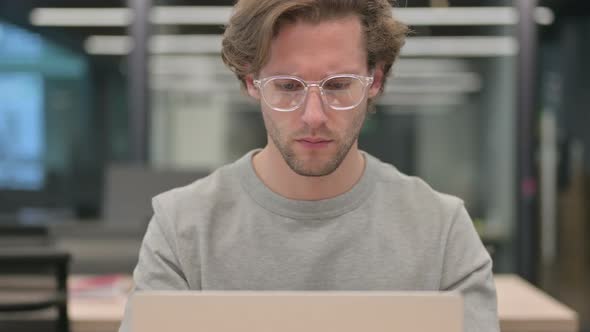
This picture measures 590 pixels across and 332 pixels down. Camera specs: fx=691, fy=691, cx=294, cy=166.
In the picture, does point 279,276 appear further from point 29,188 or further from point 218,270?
point 29,188

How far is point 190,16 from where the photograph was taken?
428 cm

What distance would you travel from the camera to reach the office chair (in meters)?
1.60

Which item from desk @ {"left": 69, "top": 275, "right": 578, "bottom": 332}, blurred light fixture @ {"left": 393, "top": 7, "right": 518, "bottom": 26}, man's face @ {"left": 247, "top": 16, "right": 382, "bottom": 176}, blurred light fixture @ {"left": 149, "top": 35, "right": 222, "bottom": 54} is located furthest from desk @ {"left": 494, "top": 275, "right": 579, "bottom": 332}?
blurred light fixture @ {"left": 149, "top": 35, "right": 222, "bottom": 54}

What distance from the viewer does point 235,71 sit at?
1.34 meters

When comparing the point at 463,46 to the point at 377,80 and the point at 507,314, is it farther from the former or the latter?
the point at 377,80

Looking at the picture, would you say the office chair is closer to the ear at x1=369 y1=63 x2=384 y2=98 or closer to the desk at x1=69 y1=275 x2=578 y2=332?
the desk at x1=69 y1=275 x2=578 y2=332

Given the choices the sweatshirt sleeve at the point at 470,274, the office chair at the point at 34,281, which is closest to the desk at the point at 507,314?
the office chair at the point at 34,281

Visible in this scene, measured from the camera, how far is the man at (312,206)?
1139 mm

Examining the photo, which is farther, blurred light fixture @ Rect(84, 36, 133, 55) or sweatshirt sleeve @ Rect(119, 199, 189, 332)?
blurred light fixture @ Rect(84, 36, 133, 55)

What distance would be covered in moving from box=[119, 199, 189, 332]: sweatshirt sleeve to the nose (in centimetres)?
31

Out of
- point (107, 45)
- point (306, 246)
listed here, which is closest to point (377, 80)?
point (306, 246)

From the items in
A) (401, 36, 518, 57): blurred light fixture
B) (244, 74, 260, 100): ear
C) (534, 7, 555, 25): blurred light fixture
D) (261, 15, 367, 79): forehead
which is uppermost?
(534, 7, 555, 25): blurred light fixture

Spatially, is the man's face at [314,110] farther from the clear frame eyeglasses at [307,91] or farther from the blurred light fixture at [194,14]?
the blurred light fixture at [194,14]

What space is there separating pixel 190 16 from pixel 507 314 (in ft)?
9.61
